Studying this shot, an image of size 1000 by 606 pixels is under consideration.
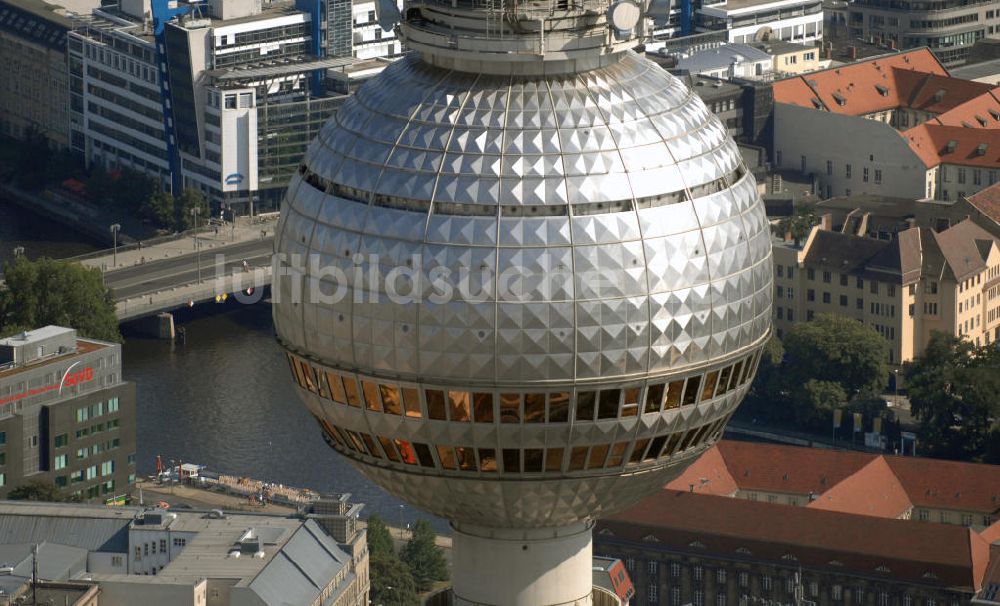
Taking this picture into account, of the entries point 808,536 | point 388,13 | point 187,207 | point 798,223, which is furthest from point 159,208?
point 388,13

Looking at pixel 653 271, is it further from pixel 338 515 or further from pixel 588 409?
pixel 338 515

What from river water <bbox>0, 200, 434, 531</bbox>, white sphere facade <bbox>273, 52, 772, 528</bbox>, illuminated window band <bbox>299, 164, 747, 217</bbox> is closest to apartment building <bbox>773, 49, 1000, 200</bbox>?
river water <bbox>0, 200, 434, 531</bbox>

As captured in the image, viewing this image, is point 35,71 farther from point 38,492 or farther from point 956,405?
point 956,405

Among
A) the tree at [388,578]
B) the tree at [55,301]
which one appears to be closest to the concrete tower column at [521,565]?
the tree at [388,578]

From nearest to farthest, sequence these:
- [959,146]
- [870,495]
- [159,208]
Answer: [870,495], [159,208], [959,146]

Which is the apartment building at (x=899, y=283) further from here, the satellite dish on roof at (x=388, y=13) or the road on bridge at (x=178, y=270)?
the satellite dish on roof at (x=388, y=13)

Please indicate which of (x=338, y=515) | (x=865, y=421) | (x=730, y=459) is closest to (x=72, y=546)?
(x=338, y=515)

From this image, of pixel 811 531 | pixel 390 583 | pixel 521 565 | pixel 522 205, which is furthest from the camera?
pixel 811 531

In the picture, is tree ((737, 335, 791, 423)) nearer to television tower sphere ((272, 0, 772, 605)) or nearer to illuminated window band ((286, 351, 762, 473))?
illuminated window band ((286, 351, 762, 473))
